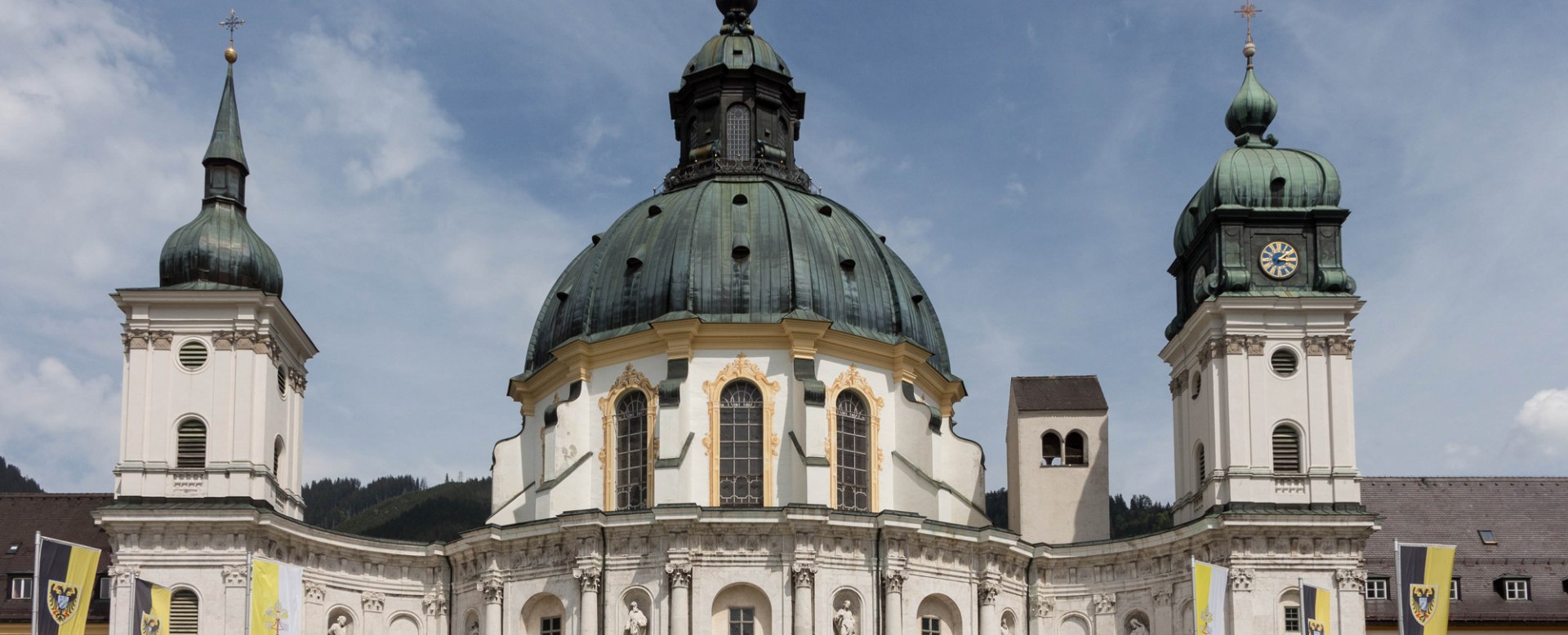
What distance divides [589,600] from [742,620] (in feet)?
14.5

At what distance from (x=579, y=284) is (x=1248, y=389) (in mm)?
21689

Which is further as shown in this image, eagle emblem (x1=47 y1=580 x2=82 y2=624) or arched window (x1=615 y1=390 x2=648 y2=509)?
arched window (x1=615 y1=390 x2=648 y2=509)

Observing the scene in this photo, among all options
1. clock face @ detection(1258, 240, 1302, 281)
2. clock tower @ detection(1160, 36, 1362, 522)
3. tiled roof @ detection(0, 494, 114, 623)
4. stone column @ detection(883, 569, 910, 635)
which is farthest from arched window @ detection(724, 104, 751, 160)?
tiled roof @ detection(0, 494, 114, 623)

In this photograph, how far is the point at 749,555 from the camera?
57.8 m

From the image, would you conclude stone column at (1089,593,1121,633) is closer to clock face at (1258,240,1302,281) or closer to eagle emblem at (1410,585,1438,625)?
eagle emblem at (1410,585,1438,625)

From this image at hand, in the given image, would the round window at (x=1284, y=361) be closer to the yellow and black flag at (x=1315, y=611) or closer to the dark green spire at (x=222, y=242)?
the yellow and black flag at (x=1315, y=611)

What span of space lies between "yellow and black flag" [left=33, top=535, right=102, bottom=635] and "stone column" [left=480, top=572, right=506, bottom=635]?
11.4 m

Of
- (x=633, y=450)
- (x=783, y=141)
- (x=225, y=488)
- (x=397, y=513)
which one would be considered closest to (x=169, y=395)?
(x=225, y=488)

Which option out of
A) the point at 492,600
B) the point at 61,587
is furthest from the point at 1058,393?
the point at 61,587

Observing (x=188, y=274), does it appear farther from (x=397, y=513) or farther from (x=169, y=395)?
(x=397, y=513)

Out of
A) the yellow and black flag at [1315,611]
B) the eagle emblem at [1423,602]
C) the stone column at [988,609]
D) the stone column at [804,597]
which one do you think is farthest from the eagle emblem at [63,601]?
the eagle emblem at [1423,602]

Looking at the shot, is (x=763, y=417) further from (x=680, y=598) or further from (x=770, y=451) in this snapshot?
(x=680, y=598)

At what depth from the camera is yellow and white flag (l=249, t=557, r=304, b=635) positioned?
181 ft

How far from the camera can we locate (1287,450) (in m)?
59.6
